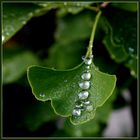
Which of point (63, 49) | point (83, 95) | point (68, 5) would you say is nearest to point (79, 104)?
point (83, 95)

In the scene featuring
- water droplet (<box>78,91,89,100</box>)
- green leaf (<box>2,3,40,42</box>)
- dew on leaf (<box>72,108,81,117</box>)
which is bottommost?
dew on leaf (<box>72,108,81,117</box>)

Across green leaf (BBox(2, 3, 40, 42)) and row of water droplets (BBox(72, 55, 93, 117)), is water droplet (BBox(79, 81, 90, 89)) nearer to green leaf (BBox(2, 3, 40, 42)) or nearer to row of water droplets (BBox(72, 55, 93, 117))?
row of water droplets (BBox(72, 55, 93, 117))

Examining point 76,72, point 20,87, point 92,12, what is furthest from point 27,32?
point 76,72

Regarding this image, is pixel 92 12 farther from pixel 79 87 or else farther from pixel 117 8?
pixel 79 87

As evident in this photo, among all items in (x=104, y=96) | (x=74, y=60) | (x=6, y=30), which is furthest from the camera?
(x=74, y=60)

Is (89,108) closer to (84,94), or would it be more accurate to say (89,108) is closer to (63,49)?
(84,94)

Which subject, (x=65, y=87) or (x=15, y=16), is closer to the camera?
(x=65, y=87)

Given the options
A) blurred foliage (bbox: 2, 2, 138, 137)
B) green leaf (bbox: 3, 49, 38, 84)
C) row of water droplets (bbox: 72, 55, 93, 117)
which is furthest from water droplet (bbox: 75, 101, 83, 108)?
green leaf (bbox: 3, 49, 38, 84)

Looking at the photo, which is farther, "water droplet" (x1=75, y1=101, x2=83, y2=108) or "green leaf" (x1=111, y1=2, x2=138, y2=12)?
"green leaf" (x1=111, y1=2, x2=138, y2=12)
